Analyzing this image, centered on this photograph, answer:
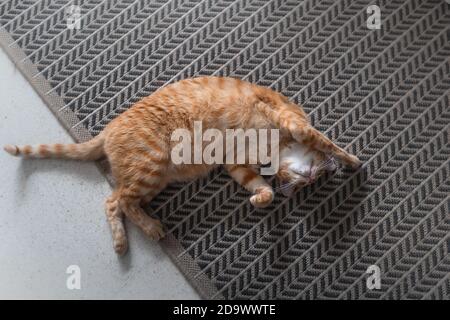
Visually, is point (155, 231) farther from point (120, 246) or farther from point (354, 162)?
point (354, 162)

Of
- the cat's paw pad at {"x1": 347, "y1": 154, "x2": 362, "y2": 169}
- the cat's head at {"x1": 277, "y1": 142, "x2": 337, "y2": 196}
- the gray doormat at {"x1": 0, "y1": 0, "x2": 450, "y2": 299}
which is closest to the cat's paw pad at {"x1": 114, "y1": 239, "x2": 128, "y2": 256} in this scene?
the gray doormat at {"x1": 0, "y1": 0, "x2": 450, "y2": 299}

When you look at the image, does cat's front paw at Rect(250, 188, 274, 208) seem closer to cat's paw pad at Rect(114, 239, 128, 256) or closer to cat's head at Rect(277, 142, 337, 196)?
cat's head at Rect(277, 142, 337, 196)

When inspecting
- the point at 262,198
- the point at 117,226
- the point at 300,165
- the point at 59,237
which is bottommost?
the point at 59,237

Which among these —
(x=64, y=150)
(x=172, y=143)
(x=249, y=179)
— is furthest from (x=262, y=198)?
(x=64, y=150)

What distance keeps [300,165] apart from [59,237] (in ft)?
2.95

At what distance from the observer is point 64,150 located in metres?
1.93

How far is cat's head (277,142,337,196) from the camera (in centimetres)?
184

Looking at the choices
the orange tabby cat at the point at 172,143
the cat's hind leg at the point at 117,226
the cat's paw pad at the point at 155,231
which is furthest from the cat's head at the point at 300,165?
the cat's hind leg at the point at 117,226

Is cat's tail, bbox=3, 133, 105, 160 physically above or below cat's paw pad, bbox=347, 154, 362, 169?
below

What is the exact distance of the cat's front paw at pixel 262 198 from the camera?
1826mm

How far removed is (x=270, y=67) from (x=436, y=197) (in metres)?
0.78

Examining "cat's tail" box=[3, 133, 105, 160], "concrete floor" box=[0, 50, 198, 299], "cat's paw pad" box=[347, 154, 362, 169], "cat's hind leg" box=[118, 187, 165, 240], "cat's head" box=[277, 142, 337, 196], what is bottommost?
"concrete floor" box=[0, 50, 198, 299]
